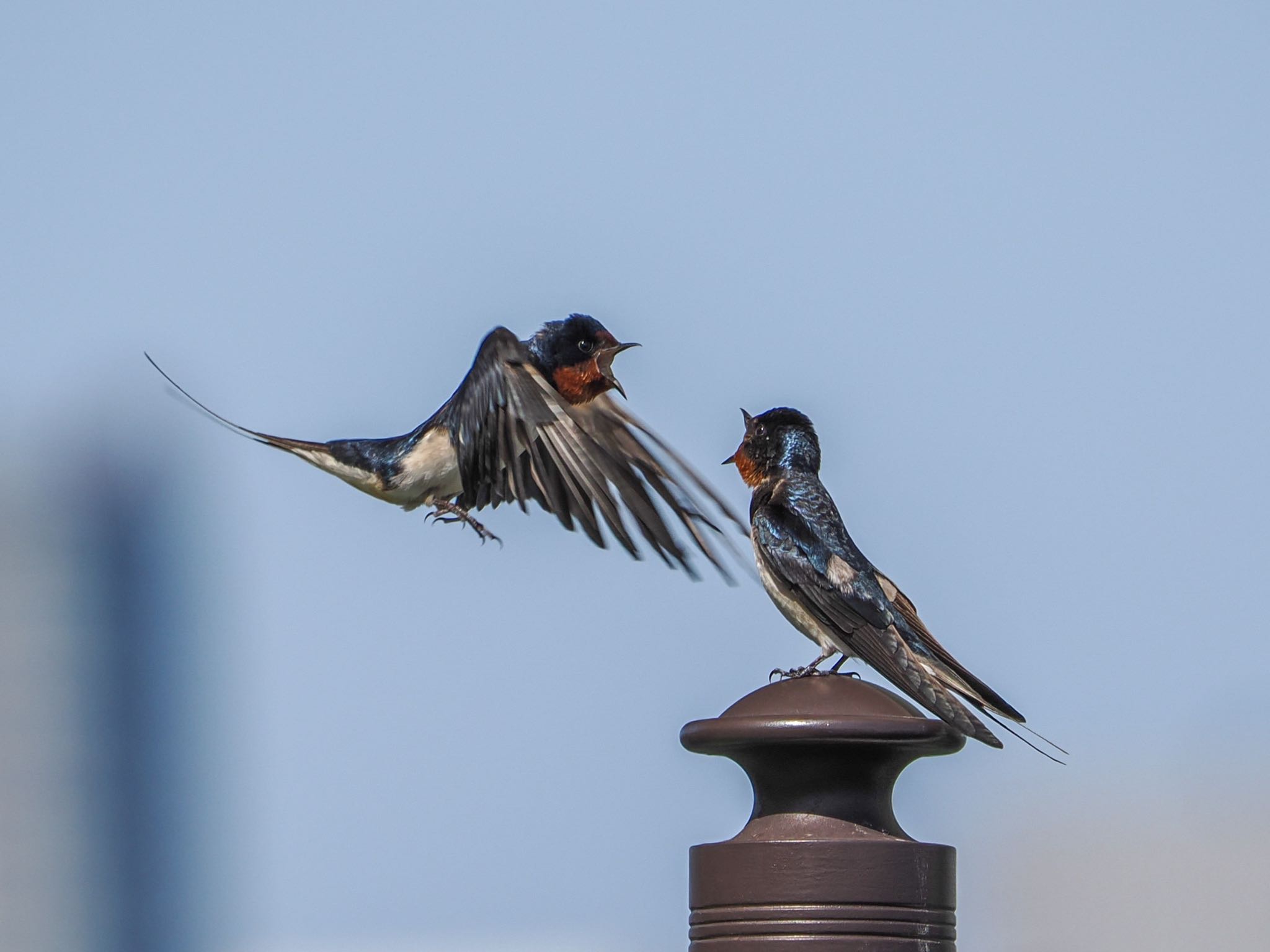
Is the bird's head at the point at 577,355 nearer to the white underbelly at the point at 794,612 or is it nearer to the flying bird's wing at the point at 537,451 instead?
the flying bird's wing at the point at 537,451

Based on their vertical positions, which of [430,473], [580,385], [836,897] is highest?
[580,385]

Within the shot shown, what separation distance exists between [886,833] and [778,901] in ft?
0.97

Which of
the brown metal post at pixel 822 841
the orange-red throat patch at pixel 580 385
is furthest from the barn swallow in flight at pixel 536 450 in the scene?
the brown metal post at pixel 822 841

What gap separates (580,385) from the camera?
7.86m

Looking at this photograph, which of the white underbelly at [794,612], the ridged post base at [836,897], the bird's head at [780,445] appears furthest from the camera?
the bird's head at [780,445]

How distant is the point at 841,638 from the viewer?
614 centimetres

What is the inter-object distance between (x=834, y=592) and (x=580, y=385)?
1915 mm

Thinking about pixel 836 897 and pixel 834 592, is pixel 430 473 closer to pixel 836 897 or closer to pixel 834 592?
pixel 834 592

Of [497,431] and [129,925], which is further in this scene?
[129,925]

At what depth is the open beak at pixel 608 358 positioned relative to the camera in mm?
7855

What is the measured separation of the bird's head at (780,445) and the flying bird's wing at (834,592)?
0.29 metres

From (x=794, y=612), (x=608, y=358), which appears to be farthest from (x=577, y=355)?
(x=794, y=612)

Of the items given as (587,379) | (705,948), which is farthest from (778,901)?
(587,379)

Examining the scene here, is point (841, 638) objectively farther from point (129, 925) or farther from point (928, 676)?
point (129, 925)
